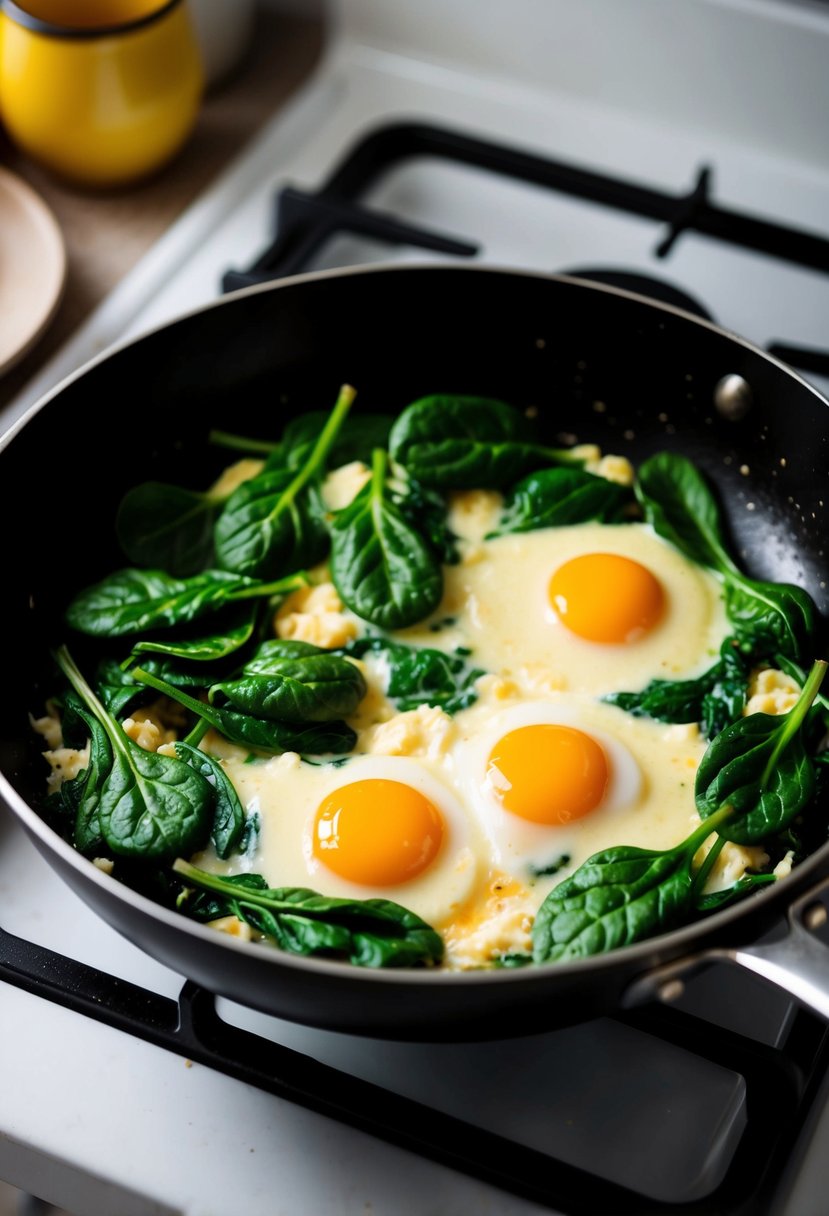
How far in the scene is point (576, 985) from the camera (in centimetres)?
80

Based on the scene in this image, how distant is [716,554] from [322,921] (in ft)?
1.77

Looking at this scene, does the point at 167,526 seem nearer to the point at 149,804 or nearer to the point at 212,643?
the point at 212,643

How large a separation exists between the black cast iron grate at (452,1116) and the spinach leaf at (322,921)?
70 millimetres

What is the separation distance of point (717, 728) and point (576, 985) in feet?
1.26

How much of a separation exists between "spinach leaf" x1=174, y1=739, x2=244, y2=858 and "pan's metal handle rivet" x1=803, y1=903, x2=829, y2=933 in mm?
445

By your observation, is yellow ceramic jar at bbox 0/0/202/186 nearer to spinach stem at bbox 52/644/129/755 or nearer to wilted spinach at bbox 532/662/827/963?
spinach stem at bbox 52/644/129/755

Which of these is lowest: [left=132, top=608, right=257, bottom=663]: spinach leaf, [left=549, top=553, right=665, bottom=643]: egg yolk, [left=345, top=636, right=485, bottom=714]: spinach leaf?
[left=132, top=608, right=257, bottom=663]: spinach leaf

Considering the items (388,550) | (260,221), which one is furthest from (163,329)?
(260,221)

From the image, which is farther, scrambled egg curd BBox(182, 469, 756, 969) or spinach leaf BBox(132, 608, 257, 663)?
spinach leaf BBox(132, 608, 257, 663)

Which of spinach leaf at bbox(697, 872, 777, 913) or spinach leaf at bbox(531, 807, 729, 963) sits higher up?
spinach leaf at bbox(697, 872, 777, 913)

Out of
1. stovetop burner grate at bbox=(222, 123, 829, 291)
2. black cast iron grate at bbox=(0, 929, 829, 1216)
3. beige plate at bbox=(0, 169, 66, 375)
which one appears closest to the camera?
black cast iron grate at bbox=(0, 929, 829, 1216)

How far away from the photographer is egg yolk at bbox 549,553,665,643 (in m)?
1.17

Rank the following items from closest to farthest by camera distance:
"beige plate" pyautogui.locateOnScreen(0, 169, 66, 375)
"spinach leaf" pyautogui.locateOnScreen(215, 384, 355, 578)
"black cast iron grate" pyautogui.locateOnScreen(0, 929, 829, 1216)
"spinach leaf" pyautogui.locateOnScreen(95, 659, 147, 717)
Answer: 1. "black cast iron grate" pyautogui.locateOnScreen(0, 929, 829, 1216)
2. "spinach leaf" pyautogui.locateOnScreen(95, 659, 147, 717)
3. "spinach leaf" pyautogui.locateOnScreen(215, 384, 355, 578)
4. "beige plate" pyautogui.locateOnScreen(0, 169, 66, 375)

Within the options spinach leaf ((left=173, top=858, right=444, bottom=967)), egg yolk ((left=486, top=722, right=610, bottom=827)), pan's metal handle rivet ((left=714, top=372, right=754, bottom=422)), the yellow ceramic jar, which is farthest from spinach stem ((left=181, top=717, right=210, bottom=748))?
the yellow ceramic jar
